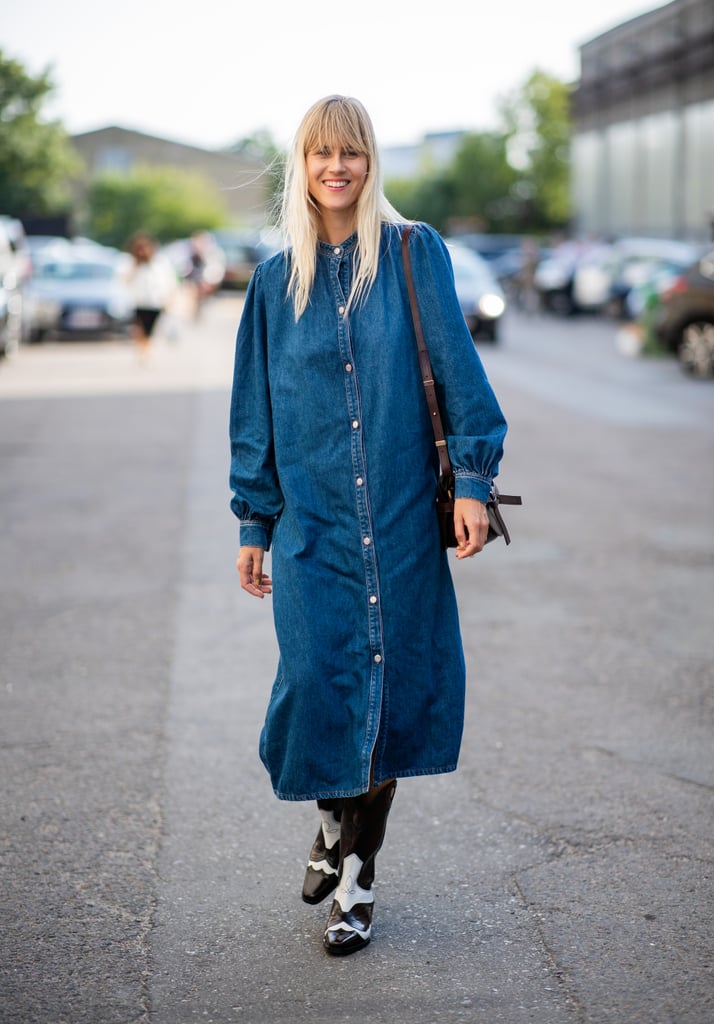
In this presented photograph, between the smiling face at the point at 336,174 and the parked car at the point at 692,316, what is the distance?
15.3 meters

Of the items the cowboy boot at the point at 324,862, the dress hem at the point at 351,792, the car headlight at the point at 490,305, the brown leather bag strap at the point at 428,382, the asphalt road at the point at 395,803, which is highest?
the brown leather bag strap at the point at 428,382

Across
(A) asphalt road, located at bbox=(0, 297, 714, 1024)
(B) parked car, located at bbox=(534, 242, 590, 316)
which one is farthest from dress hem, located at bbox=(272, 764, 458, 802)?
(B) parked car, located at bbox=(534, 242, 590, 316)

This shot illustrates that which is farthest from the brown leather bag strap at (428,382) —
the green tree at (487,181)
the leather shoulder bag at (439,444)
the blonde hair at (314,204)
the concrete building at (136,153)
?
the concrete building at (136,153)

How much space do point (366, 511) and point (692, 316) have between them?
15.7 meters

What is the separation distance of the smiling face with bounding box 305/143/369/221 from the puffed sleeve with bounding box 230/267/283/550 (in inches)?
10.2

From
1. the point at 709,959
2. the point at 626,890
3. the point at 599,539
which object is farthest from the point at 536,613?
the point at 709,959

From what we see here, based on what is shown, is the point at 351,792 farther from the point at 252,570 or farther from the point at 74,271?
the point at 74,271

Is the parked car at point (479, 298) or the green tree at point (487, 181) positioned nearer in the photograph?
the parked car at point (479, 298)

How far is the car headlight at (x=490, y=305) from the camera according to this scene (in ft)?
75.9

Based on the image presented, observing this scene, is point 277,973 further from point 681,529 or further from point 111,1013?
point 681,529

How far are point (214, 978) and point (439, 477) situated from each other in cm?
130

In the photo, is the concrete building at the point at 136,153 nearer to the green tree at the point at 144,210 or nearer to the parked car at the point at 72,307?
the green tree at the point at 144,210

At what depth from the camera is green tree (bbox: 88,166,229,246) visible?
218 ft

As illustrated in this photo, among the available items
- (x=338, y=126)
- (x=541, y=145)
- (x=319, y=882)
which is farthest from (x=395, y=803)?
(x=541, y=145)
